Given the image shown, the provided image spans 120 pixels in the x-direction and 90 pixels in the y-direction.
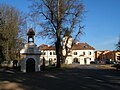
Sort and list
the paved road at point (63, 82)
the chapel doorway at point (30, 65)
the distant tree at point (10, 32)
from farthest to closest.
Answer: the distant tree at point (10, 32), the chapel doorway at point (30, 65), the paved road at point (63, 82)

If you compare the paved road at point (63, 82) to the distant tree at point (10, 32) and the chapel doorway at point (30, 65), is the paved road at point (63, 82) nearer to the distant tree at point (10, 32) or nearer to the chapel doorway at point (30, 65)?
the chapel doorway at point (30, 65)

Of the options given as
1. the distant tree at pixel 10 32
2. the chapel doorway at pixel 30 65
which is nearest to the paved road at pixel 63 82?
the chapel doorway at pixel 30 65

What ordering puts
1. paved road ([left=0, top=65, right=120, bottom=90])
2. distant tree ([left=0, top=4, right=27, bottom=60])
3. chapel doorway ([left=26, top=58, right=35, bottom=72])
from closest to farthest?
paved road ([left=0, top=65, right=120, bottom=90])
chapel doorway ([left=26, top=58, right=35, bottom=72])
distant tree ([left=0, top=4, right=27, bottom=60])

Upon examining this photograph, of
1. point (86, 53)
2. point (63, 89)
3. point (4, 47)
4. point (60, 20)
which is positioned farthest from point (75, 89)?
point (86, 53)

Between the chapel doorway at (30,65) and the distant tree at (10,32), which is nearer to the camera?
the chapel doorway at (30,65)

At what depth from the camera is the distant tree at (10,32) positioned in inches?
2490

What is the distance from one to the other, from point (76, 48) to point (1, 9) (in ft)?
255

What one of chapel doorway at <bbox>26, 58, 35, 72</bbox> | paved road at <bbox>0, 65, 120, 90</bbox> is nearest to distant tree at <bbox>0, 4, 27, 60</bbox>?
chapel doorway at <bbox>26, 58, 35, 72</bbox>

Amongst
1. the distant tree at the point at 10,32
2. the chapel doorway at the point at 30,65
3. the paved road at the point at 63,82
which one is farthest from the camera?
the distant tree at the point at 10,32

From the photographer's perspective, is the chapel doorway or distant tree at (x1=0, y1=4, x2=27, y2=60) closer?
the chapel doorway

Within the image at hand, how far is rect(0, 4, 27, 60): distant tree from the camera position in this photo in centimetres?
6325

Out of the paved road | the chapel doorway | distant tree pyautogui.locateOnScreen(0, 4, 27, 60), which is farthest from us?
distant tree pyautogui.locateOnScreen(0, 4, 27, 60)

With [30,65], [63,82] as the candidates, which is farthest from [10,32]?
[63,82]

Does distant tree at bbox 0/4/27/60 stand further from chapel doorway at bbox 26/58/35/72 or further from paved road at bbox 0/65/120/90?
paved road at bbox 0/65/120/90
